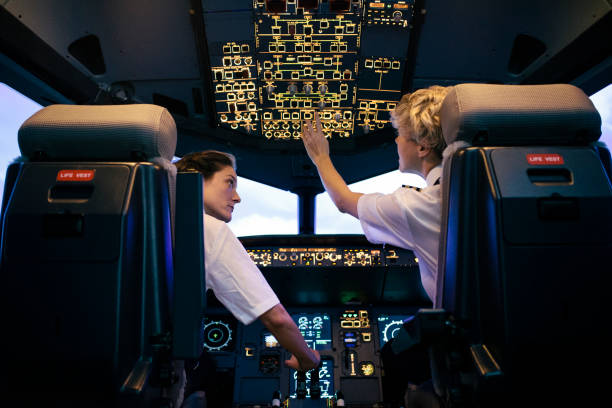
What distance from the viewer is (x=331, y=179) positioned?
4.50 feet

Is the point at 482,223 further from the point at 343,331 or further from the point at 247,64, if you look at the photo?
the point at 247,64

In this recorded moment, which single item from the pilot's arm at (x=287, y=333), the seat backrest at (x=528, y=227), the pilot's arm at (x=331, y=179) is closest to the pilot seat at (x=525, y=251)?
the seat backrest at (x=528, y=227)

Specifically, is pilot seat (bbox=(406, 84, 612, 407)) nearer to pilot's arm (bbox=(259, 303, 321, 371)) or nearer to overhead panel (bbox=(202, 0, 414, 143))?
pilot's arm (bbox=(259, 303, 321, 371))

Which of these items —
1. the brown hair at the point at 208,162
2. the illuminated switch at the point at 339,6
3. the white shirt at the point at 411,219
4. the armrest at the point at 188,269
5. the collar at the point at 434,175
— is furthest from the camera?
the illuminated switch at the point at 339,6

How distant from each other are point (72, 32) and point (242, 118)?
1094 mm

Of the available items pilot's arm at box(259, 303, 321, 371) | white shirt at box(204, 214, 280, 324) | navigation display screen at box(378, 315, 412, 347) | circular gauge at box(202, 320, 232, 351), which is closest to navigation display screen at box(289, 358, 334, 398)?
navigation display screen at box(378, 315, 412, 347)

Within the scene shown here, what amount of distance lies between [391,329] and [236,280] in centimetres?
170

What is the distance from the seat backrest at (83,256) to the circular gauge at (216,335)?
70.4 inches

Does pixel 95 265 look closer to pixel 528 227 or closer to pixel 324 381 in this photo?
pixel 528 227

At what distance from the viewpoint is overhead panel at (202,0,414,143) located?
8.05 feet

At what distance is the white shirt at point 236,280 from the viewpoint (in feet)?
4.36

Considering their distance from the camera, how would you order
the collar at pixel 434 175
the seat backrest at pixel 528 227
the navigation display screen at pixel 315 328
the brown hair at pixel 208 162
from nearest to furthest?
the seat backrest at pixel 528 227 → the collar at pixel 434 175 → the brown hair at pixel 208 162 → the navigation display screen at pixel 315 328

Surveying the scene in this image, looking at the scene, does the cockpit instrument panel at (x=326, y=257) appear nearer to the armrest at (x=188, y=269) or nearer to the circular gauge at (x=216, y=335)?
the circular gauge at (x=216, y=335)

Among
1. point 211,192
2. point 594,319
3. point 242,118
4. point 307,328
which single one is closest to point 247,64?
point 242,118
